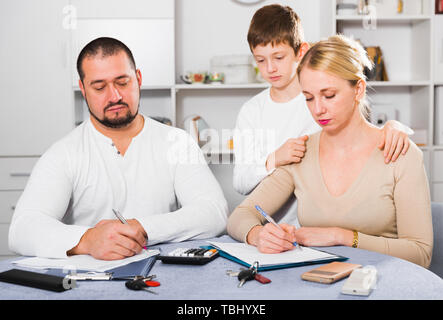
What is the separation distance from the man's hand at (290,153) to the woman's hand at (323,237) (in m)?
0.24

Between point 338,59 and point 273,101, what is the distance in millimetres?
417

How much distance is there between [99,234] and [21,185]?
1.81 metres

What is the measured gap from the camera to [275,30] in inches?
56.6

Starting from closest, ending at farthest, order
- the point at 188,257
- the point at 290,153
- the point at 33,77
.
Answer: the point at 188,257 < the point at 290,153 < the point at 33,77

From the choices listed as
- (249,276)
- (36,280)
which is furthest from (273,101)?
(36,280)

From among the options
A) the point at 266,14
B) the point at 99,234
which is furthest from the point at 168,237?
the point at 266,14

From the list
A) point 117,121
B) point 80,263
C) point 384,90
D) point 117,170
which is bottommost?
point 80,263

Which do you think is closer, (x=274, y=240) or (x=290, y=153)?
(x=274, y=240)

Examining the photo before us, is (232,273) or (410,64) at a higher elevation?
(410,64)

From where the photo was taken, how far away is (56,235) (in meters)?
1.01

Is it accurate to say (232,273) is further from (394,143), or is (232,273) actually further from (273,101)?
(273,101)

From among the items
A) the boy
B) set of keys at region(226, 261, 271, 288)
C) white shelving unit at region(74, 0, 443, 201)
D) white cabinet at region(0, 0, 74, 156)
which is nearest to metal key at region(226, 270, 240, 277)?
set of keys at region(226, 261, 271, 288)

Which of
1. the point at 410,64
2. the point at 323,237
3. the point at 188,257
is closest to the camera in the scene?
the point at 188,257

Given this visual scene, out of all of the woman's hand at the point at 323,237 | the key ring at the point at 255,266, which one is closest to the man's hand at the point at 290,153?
the woman's hand at the point at 323,237
